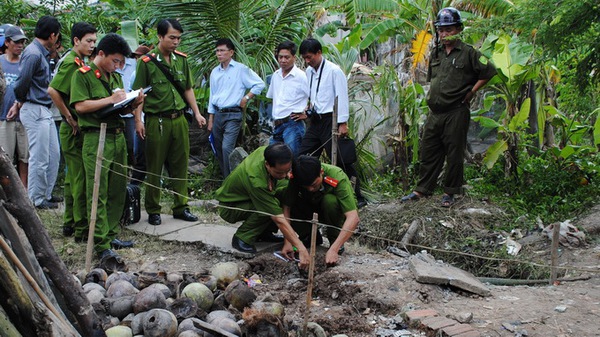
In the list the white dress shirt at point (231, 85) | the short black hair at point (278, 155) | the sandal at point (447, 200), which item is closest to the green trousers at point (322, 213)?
the short black hair at point (278, 155)

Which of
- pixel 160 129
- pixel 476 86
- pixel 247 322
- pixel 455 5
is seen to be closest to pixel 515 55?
pixel 476 86

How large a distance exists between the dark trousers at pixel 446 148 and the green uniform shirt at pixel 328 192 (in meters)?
2.05

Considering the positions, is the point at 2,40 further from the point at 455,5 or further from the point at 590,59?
the point at 455,5

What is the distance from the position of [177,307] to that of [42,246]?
3.39 feet

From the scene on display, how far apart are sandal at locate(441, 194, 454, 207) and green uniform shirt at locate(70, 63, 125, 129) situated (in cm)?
365

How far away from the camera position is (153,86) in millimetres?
6254

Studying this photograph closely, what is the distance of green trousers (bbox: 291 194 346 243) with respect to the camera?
18.2 feet

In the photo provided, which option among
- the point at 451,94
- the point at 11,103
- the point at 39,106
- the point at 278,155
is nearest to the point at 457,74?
the point at 451,94

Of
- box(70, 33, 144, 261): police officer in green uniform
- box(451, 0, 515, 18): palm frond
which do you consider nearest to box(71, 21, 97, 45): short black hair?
box(70, 33, 144, 261): police officer in green uniform

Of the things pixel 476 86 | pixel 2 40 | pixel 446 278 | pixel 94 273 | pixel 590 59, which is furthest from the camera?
pixel 2 40

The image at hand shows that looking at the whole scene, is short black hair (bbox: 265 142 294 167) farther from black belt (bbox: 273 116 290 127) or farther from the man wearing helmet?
the man wearing helmet

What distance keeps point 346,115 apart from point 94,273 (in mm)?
3487

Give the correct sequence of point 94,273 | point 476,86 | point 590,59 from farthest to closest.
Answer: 1. point 476,86
2. point 590,59
3. point 94,273

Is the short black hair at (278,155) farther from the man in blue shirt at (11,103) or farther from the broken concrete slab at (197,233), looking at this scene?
the man in blue shirt at (11,103)
